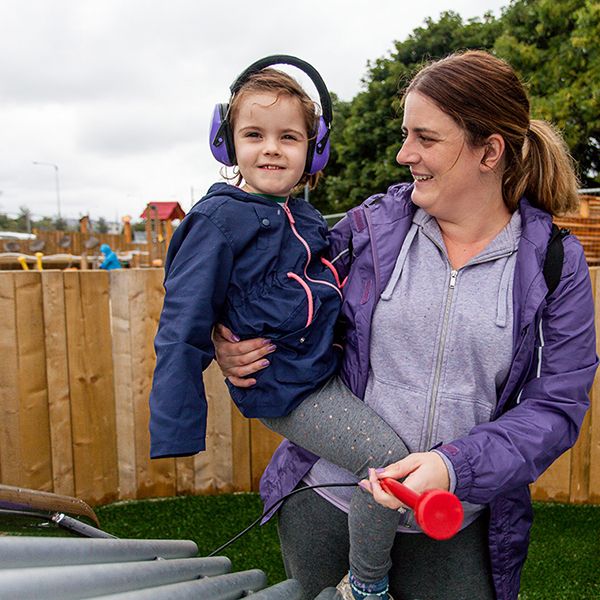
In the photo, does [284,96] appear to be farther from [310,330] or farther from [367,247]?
[310,330]

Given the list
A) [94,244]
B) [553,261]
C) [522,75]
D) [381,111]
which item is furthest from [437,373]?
[381,111]

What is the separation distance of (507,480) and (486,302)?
0.39m

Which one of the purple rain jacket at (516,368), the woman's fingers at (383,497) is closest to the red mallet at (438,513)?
the woman's fingers at (383,497)

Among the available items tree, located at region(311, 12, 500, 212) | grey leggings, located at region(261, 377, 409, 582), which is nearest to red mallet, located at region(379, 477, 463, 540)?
grey leggings, located at region(261, 377, 409, 582)

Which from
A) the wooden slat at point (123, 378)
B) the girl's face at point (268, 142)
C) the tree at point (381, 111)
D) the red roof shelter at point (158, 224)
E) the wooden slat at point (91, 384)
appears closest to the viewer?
the girl's face at point (268, 142)

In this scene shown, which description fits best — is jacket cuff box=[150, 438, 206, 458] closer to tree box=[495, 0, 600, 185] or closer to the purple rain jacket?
the purple rain jacket

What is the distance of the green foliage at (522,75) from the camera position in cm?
1520

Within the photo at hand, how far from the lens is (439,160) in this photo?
1470 millimetres

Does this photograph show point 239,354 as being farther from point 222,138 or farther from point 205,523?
point 205,523

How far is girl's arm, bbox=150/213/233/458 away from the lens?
4.62 feet

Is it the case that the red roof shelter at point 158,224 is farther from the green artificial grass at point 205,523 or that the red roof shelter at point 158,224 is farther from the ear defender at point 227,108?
the ear defender at point 227,108

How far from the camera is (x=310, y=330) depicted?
152 centimetres

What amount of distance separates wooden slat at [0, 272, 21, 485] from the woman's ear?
8.81 ft

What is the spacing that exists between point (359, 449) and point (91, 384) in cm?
262
